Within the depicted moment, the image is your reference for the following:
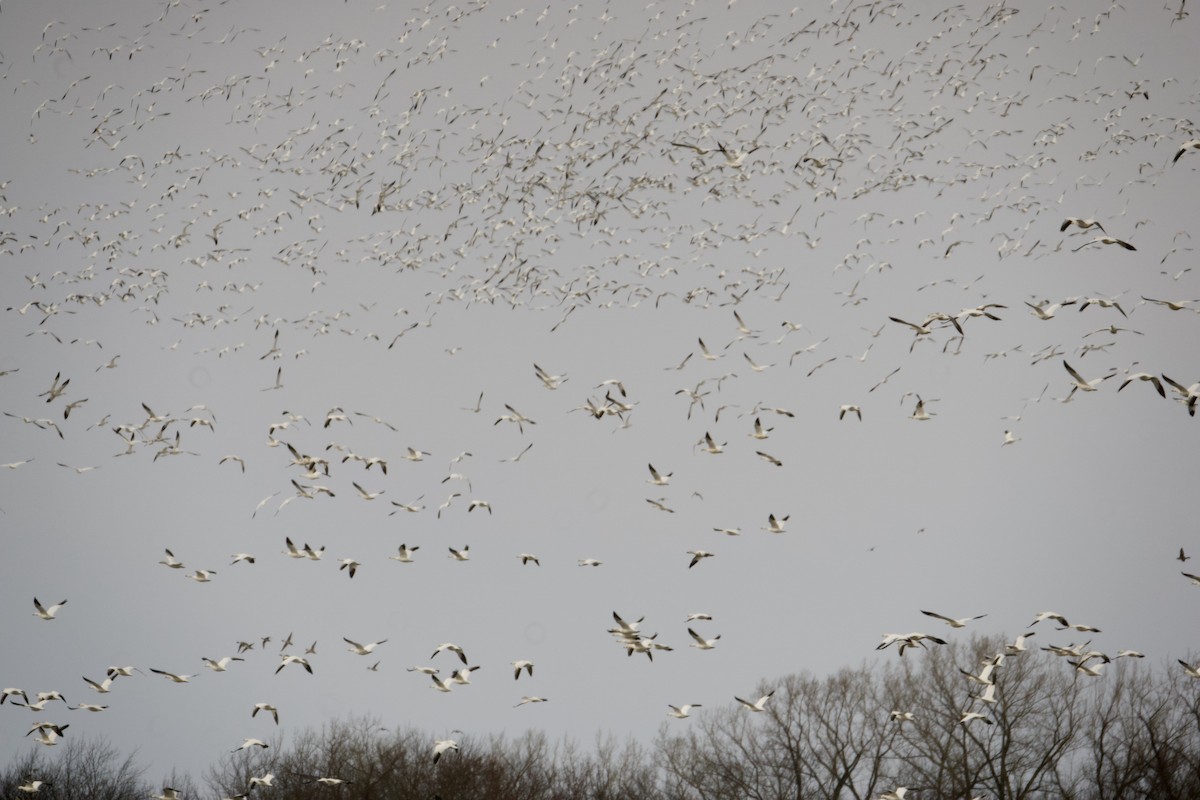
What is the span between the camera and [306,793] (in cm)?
4953

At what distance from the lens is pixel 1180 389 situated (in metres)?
20.7

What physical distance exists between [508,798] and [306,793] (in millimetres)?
8024

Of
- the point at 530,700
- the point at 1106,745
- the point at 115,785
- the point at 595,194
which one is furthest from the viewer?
the point at 115,785

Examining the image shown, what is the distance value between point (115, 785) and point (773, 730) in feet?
102

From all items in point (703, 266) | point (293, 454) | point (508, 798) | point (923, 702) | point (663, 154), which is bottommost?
point (508, 798)

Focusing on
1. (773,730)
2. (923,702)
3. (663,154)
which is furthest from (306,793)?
(663,154)

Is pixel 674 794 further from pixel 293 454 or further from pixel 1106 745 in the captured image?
pixel 293 454

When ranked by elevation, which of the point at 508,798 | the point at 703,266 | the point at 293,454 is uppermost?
the point at 703,266

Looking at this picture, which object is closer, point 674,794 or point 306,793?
point 306,793

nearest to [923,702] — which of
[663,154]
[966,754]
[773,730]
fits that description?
[966,754]

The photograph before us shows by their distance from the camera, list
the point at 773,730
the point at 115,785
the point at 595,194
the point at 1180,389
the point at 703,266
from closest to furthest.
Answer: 1. the point at 1180,389
2. the point at 703,266
3. the point at 595,194
4. the point at 773,730
5. the point at 115,785

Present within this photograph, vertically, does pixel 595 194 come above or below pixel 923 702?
above

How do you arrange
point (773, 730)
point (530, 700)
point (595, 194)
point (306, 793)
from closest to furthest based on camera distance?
1. point (530, 700)
2. point (595, 194)
3. point (306, 793)
4. point (773, 730)

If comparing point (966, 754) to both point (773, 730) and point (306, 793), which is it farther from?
point (306, 793)
